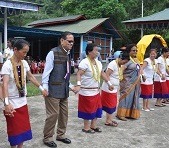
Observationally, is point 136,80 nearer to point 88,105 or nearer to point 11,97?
point 88,105

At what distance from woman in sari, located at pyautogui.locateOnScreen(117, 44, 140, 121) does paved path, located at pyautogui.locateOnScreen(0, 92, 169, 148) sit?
22 centimetres

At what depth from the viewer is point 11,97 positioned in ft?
12.0

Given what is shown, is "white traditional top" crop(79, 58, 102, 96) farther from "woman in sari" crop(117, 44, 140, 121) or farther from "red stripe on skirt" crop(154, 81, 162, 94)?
"red stripe on skirt" crop(154, 81, 162, 94)

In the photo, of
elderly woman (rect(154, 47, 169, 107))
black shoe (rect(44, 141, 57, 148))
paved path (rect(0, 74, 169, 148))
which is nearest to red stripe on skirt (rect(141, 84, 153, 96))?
paved path (rect(0, 74, 169, 148))

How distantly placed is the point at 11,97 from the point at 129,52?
9.90 feet

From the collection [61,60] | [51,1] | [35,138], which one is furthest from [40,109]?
[51,1]

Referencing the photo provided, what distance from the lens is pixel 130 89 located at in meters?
6.13

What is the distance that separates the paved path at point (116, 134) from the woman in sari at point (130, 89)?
222 millimetres

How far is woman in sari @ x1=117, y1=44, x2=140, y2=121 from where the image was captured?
6.02m

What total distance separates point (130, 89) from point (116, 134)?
1310mm

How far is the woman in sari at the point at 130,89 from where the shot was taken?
6021 millimetres

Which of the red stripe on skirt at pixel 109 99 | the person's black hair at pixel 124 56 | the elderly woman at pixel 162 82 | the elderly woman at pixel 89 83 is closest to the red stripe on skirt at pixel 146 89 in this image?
the elderly woman at pixel 162 82

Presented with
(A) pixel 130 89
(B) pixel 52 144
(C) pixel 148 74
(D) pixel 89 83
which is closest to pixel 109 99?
(A) pixel 130 89

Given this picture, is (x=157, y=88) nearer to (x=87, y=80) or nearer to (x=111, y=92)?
(x=111, y=92)
